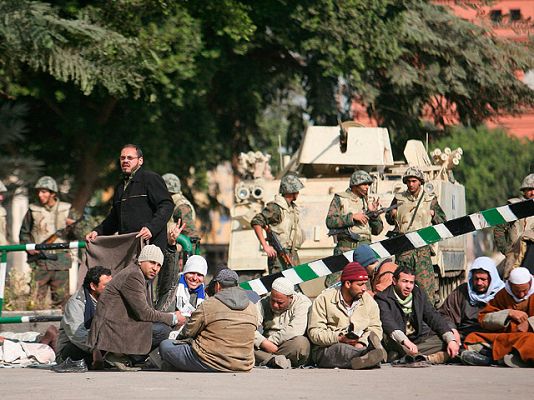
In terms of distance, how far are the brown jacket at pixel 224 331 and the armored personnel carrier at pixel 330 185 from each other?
18.1 ft

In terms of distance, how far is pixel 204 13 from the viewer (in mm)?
26000

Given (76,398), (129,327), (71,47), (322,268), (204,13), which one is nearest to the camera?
(76,398)

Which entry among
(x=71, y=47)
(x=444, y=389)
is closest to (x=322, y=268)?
(x=444, y=389)

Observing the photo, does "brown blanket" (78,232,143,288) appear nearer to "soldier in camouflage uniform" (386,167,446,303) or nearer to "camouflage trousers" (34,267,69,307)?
"soldier in camouflage uniform" (386,167,446,303)

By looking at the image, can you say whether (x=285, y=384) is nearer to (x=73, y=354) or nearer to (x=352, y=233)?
(x=73, y=354)

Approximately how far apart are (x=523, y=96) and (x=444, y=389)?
17.9m

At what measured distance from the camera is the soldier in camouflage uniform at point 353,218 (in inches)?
642

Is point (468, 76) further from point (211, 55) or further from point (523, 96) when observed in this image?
point (211, 55)

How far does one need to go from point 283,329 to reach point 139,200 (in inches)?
73.4

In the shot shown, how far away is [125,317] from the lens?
1315 centimetres

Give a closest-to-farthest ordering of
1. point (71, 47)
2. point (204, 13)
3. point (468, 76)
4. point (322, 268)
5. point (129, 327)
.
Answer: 1. point (129, 327)
2. point (322, 268)
3. point (71, 47)
4. point (204, 13)
5. point (468, 76)

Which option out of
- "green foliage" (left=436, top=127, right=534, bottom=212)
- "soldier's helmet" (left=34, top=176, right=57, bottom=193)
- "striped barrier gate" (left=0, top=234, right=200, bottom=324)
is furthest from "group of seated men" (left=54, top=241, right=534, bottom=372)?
"green foliage" (left=436, top=127, right=534, bottom=212)

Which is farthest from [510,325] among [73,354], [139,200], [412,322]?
[73,354]

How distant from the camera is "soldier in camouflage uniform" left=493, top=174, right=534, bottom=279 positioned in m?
15.8
